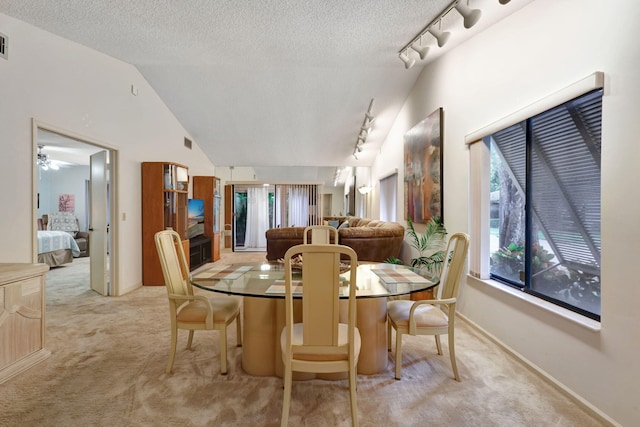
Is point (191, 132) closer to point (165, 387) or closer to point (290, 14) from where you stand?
point (290, 14)

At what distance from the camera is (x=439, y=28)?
2973mm

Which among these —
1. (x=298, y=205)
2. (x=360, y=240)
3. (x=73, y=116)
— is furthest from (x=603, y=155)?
(x=298, y=205)

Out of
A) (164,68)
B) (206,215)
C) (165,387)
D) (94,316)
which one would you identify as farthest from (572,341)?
(206,215)

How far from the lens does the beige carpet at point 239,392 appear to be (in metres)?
1.68

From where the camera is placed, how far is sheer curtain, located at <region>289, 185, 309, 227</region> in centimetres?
980

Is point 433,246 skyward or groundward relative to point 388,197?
groundward

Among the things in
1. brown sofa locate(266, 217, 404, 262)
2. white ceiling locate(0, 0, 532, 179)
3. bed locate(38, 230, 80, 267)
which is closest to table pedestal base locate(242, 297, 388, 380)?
brown sofa locate(266, 217, 404, 262)

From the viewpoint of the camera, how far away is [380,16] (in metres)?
2.86

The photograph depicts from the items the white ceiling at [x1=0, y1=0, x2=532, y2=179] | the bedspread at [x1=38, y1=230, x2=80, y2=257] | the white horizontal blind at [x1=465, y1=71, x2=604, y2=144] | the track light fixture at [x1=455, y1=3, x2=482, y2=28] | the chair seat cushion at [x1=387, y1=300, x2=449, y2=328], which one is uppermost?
the white ceiling at [x1=0, y1=0, x2=532, y2=179]

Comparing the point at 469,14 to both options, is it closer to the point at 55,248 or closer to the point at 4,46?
the point at 4,46

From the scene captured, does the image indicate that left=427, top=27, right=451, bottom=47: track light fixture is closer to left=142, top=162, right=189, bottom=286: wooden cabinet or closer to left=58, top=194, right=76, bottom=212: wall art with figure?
left=142, top=162, right=189, bottom=286: wooden cabinet

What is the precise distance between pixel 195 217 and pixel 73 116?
3.24 meters

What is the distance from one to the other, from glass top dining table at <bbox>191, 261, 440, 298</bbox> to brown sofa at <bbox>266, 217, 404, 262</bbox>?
1739 millimetres

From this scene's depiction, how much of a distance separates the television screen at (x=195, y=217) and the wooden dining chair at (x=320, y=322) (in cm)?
514
